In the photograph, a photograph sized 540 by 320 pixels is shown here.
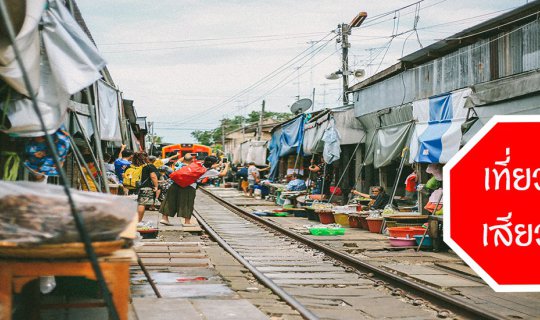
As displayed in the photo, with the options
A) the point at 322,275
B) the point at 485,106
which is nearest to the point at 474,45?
the point at 485,106

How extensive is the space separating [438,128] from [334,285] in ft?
21.2

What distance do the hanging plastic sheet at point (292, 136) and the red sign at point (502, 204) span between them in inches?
929

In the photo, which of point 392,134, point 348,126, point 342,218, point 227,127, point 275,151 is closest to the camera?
point 392,134

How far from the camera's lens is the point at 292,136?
27.2 meters

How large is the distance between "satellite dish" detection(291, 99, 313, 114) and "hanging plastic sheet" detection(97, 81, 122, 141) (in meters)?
19.1

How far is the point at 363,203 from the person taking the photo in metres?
19.7

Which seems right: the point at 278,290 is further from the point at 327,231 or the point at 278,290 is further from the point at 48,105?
the point at 327,231

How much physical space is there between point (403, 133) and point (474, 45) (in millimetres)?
3197

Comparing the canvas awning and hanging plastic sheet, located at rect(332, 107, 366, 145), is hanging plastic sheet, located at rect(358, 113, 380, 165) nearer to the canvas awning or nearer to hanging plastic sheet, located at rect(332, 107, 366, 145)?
the canvas awning

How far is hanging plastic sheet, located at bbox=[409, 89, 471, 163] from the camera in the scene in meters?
13.7

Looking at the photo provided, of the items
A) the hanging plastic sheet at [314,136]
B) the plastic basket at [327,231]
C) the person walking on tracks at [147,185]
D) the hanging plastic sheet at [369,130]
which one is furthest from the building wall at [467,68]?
the person walking on tracks at [147,185]

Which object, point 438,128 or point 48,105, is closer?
point 48,105

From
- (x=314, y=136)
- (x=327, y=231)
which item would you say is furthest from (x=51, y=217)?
(x=314, y=136)

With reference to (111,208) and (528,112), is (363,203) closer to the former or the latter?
(528,112)
